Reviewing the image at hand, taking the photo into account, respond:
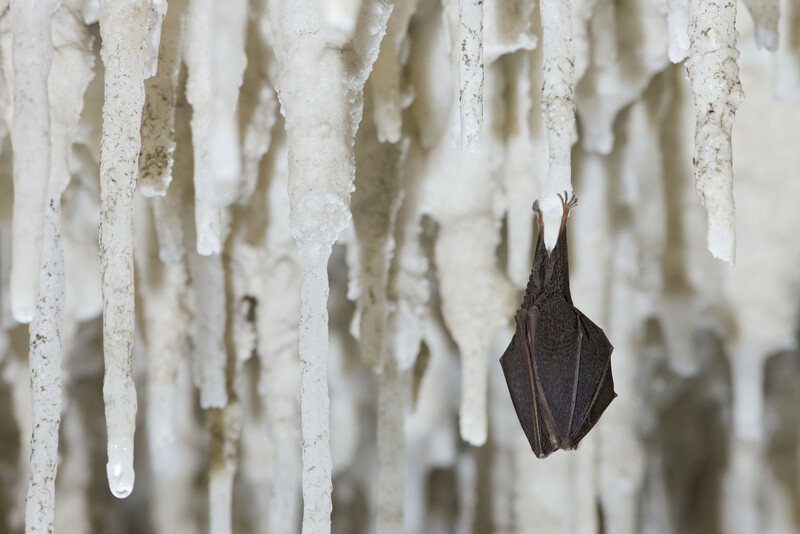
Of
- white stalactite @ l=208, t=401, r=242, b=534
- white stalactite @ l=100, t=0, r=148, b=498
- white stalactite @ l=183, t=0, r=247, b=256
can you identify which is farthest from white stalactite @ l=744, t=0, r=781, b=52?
white stalactite @ l=208, t=401, r=242, b=534

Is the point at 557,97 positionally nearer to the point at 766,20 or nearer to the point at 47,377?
the point at 766,20

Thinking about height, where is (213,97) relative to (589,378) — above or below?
above

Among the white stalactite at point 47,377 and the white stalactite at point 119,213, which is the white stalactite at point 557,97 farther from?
the white stalactite at point 47,377

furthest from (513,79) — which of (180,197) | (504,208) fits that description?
(180,197)

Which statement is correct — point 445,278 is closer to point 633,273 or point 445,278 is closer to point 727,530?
point 633,273

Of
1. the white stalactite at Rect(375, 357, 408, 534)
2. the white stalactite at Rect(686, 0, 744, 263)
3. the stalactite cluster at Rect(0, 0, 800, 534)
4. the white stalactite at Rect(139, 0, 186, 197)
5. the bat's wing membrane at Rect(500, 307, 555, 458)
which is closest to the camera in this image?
the white stalactite at Rect(686, 0, 744, 263)

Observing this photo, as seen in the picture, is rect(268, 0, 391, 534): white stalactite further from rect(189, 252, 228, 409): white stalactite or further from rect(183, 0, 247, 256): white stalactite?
rect(189, 252, 228, 409): white stalactite

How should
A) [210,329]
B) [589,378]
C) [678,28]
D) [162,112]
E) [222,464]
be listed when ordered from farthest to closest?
[222,464] → [210,329] → [589,378] → [162,112] → [678,28]

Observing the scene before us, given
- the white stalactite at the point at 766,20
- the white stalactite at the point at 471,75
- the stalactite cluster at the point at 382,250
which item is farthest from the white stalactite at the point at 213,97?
the white stalactite at the point at 766,20

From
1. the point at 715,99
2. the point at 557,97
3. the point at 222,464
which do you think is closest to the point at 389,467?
the point at 222,464
